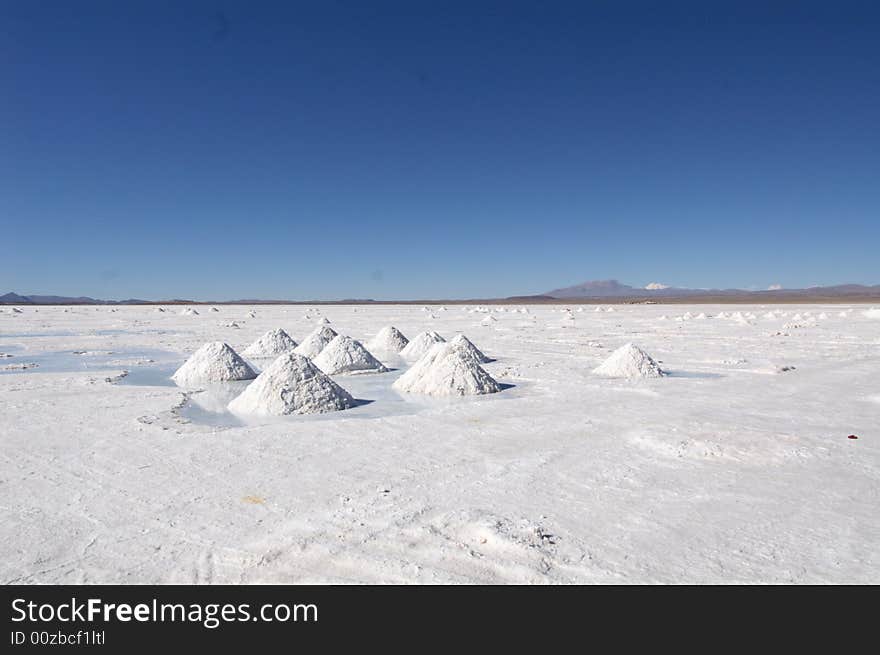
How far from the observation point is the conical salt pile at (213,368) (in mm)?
8008

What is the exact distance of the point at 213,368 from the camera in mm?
8070

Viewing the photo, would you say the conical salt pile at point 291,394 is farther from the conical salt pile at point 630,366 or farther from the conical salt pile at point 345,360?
the conical salt pile at point 630,366

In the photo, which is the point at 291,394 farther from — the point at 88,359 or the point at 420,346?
the point at 88,359

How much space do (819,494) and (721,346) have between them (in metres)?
10.5

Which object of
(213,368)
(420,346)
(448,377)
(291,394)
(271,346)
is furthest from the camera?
(271,346)

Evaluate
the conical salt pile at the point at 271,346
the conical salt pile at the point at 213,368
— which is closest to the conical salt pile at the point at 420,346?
the conical salt pile at the point at 271,346

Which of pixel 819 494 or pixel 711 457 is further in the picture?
pixel 711 457

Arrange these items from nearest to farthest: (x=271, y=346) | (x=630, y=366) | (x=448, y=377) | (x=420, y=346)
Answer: (x=448, y=377) → (x=630, y=366) → (x=420, y=346) → (x=271, y=346)

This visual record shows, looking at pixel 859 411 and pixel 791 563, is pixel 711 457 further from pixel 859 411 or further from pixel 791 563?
pixel 859 411

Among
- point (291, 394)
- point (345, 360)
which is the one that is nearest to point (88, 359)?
point (345, 360)

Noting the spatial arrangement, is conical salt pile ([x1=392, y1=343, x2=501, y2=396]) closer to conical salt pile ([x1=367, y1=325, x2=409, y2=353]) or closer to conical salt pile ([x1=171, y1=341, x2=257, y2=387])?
conical salt pile ([x1=171, y1=341, x2=257, y2=387])

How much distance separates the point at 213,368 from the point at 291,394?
2640 millimetres
